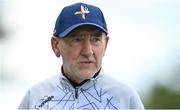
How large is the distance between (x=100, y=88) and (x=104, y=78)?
0.08 m

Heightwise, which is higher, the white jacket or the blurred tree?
the white jacket

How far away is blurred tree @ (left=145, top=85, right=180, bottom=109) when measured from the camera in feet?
90.0

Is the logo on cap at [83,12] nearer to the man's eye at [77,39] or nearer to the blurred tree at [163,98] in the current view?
the man's eye at [77,39]

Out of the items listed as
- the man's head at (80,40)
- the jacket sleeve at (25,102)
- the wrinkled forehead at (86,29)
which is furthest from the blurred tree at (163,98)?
the wrinkled forehead at (86,29)

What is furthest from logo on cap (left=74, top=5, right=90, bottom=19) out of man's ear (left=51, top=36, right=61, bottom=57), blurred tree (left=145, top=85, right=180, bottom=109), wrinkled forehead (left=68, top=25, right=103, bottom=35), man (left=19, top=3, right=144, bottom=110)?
blurred tree (left=145, top=85, right=180, bottom=109)

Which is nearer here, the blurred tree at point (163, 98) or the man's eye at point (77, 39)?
the man's eye at point (77, 39)

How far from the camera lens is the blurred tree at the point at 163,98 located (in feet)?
90.0

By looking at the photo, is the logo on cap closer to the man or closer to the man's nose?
the man

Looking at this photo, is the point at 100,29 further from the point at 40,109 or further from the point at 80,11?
the point at 40,109

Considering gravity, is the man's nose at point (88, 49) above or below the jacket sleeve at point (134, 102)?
above

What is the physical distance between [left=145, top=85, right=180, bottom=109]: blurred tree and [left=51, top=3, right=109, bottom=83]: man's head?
21.9 metres

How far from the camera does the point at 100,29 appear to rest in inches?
185

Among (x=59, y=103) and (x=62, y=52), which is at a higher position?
(x=62, y=52)

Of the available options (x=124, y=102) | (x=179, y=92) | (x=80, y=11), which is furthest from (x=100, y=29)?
(x=179, y=92)
